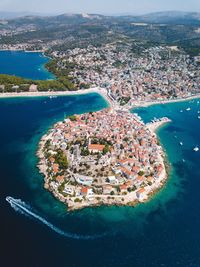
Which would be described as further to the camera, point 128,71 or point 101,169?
point 128,71

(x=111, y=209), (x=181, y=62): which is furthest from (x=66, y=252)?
(x=181, y=62)

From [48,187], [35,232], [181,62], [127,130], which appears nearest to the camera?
[35,232]

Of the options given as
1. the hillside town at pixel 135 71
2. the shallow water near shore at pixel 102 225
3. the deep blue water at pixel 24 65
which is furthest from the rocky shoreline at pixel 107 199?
the deep blue water at pixel 24 65

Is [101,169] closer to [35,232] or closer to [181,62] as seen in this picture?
[35,232]

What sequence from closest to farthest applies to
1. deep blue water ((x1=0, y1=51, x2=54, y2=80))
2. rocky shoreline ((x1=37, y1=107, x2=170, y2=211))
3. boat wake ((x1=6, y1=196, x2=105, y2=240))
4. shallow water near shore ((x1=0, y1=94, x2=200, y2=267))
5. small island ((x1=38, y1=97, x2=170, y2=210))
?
shallow water near shore ((x1=0, y1=94, x2=200, y2=267))
boat wake ((x1=6, y1=196, x2=105, y2=240))
rocky shoreline ((x1=37, y1=107, x2=170, y2=211))
small island ((x1=38, y1=97, x2=170, y2=210))
deep blue water ((x1=0, y1=51, x2=54, y2=80))

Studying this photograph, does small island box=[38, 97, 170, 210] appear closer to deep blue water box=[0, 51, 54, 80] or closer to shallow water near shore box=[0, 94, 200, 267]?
shallow water near shore box=[0, 94, 200, 267]

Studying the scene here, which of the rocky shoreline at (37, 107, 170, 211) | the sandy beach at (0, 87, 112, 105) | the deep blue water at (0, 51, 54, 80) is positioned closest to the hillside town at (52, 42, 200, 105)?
the sandy beach at (0, 87, 112, 105)
